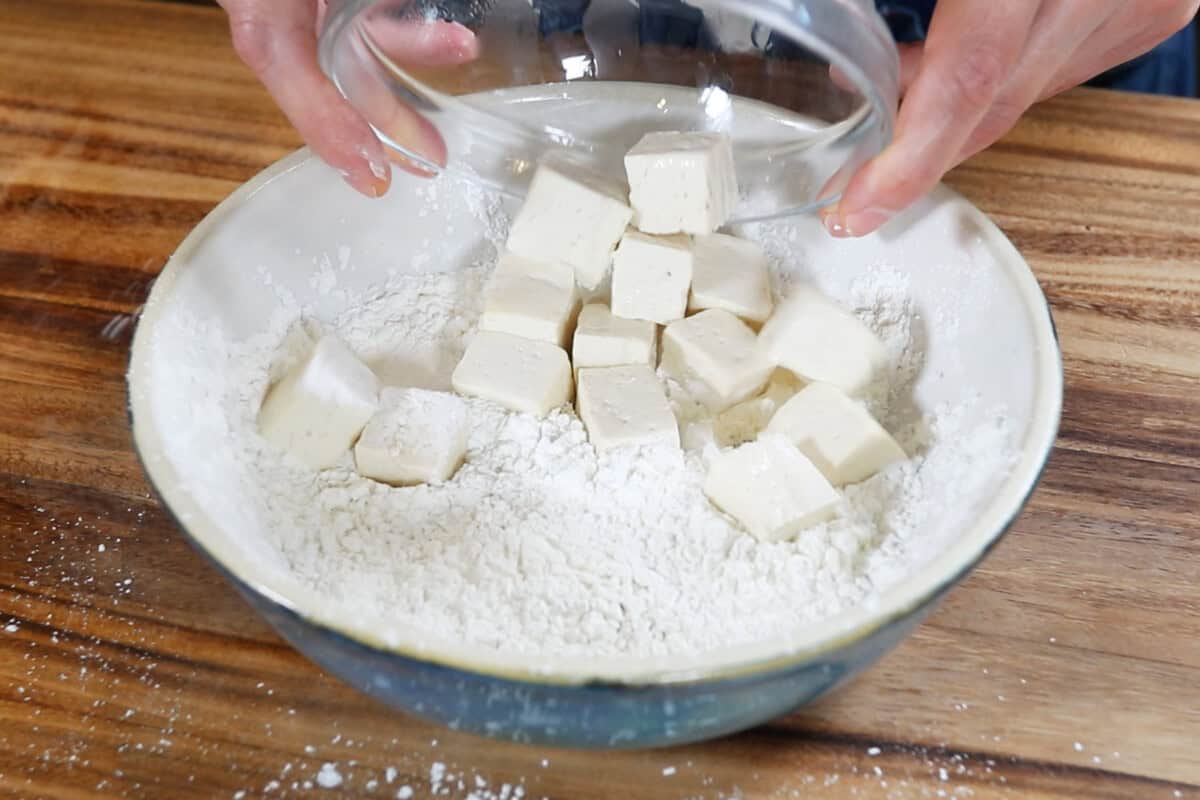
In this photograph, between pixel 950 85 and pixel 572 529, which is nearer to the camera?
pixel 950 85

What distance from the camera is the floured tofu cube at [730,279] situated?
3.85ft

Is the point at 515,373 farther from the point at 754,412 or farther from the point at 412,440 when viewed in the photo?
A: the point at 754,412

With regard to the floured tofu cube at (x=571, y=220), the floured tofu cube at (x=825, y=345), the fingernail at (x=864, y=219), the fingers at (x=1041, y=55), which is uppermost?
the fingers at (x=1041, y=55)

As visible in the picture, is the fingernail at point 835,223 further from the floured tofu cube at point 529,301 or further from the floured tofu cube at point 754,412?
the floured tofu cube at point 529,301

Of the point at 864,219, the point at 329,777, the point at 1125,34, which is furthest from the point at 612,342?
the point at 1125,34

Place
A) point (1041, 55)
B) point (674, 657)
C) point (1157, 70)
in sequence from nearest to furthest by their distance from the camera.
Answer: point (674, 657) → point (1041, 55) → point (1157, 70)

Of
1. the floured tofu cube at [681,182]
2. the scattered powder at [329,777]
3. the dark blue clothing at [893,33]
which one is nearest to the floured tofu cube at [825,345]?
the floured tofu cube at [681,182]

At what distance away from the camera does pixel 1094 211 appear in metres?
1.43

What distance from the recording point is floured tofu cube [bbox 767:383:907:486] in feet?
3.36

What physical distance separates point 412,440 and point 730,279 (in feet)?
1.27

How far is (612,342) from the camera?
115 centimetres

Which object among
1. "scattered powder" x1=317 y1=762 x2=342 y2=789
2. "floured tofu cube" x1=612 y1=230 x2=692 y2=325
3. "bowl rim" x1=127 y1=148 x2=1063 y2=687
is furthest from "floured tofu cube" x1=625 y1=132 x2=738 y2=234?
"scattered powder" x1=317 y1=762 x2=342 y2=789

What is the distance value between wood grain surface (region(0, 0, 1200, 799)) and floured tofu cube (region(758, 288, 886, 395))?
22 cm

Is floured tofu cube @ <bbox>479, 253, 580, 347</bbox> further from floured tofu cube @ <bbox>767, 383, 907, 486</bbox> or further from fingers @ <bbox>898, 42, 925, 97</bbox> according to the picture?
fingers @ <bbox>898, 42, 925, 97</bbox>
